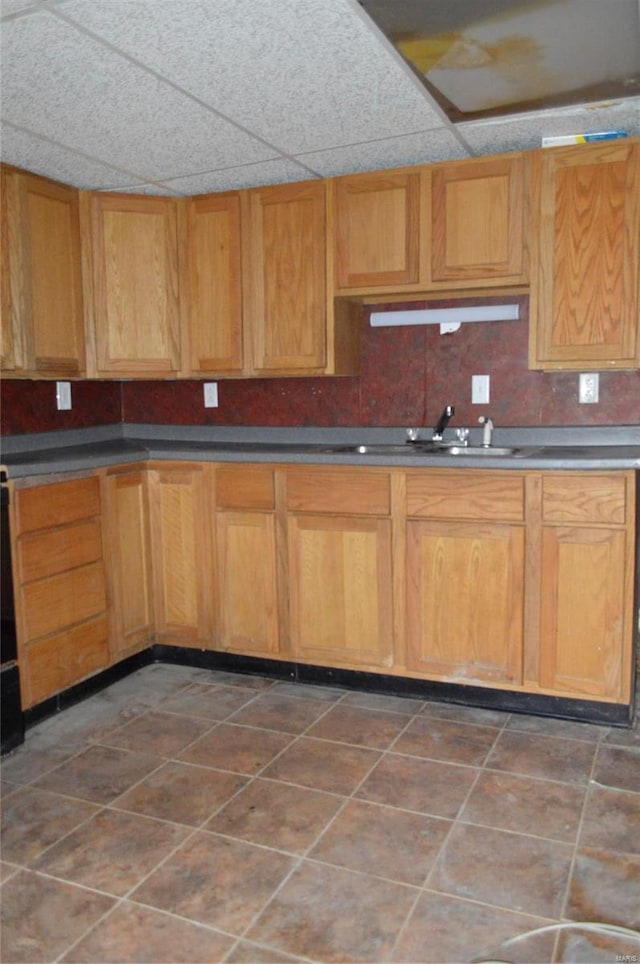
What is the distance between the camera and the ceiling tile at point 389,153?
2713 millimetres

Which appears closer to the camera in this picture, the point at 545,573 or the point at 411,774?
the point at 411,774

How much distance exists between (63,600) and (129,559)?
417mm

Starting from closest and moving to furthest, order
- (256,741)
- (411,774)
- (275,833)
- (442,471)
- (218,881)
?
1. (218,881)
2. (275,833)
3. (411,774)
4. (256,741)
5. (442,471)

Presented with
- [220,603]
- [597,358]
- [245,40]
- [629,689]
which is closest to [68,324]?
[220,603]

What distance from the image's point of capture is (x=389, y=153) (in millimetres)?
2861

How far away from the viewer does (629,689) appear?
2.62 m

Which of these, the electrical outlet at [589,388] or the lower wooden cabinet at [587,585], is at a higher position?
the electrical outlet at [589,388]

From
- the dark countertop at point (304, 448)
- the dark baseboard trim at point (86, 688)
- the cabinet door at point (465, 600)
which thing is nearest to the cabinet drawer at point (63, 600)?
the dark baseboard trim at point (86, 688)

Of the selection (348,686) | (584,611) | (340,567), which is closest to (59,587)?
(340,567)

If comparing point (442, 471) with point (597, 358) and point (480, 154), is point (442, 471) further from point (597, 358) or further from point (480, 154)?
point (480, 154)

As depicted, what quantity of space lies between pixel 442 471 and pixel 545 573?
508 mm

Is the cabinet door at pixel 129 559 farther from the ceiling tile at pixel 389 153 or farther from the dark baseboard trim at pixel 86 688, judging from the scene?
the ceiling tile at pixel 389 153

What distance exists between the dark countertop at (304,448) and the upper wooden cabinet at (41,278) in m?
0.40

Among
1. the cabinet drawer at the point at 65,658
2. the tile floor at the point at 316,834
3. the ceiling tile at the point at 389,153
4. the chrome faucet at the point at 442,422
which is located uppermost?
the ceiling tile at the point at 389,153
